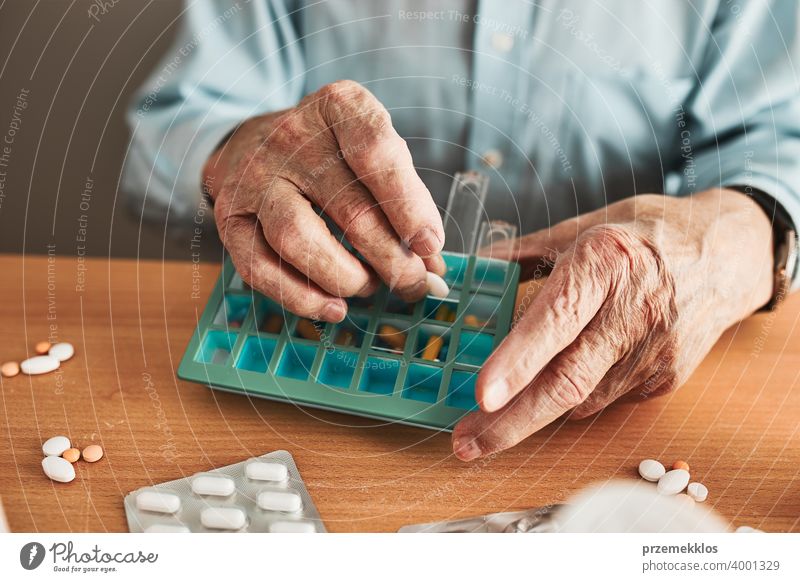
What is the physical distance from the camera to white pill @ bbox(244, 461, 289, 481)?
46cm

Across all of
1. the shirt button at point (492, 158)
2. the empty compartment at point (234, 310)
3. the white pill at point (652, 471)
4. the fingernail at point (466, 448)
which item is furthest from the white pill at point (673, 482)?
the shirt button at point (492, 158)

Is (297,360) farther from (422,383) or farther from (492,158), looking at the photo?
(492,158)

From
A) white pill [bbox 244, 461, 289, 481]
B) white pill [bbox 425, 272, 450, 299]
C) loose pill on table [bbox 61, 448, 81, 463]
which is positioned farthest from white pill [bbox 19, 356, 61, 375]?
white pill [bbox 425, 272, 450, 299]

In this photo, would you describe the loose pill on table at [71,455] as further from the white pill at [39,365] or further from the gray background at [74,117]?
Answer: the gray background at [74,117]

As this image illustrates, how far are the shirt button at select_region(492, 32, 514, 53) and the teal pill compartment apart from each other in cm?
31

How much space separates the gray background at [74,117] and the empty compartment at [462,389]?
33cm

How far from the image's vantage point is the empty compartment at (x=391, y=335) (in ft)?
1.70

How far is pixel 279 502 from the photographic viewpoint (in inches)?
17.2

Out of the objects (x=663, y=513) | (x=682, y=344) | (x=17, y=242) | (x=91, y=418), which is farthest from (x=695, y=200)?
(x=17, y=242)

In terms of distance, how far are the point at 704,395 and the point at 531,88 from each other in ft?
1.32
